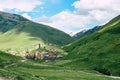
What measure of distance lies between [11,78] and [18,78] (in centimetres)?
462

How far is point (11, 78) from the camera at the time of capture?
310 feet

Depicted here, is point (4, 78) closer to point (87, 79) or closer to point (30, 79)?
point (30, 79)

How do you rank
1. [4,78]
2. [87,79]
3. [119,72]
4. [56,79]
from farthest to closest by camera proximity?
1. [119,72]
2. [87,79]
3. [56,79]
4. [4,78]

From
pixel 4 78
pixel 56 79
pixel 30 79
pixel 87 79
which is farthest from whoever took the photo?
pixel 87 79

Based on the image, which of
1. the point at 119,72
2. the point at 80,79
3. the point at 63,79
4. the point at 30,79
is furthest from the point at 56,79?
the point at 119,72

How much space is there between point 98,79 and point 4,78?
59.6m

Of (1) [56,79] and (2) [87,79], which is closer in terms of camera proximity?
(1) [56,79]

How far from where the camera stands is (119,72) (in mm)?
197625

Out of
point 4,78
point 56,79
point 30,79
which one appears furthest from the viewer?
point 56,79

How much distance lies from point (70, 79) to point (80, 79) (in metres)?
7.42

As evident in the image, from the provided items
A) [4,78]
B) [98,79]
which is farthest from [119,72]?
[4,78]

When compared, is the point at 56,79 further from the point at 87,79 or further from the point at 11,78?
the point at 11,78

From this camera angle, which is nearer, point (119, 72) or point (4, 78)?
point (4, 78)

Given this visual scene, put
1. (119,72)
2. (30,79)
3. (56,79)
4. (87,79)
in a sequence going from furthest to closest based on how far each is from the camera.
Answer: (119,72) < (87,79) < (56,79) < (30,79)
